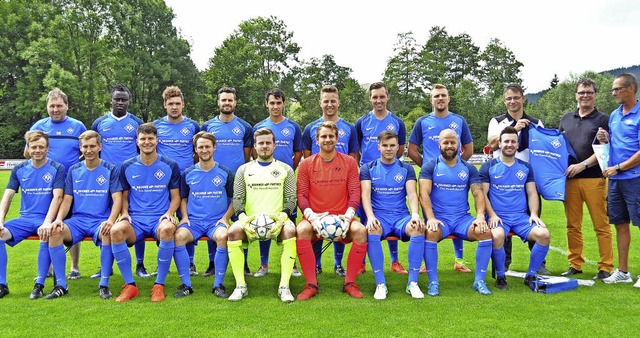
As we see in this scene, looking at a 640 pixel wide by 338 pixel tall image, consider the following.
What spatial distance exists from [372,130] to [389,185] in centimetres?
101

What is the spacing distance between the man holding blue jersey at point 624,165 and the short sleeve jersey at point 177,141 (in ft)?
15.2

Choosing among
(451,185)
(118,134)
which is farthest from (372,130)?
(118,134)

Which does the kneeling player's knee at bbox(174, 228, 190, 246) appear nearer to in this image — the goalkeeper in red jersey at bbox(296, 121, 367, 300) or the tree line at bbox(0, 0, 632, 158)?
the goalkeeper in red jersey at bbox(296, 121, 367, 300)

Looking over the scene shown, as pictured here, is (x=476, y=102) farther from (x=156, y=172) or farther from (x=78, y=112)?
(x=156, y=172)

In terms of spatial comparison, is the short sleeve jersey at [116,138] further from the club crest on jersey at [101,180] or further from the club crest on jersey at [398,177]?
the club crest on jersey at [398,177]

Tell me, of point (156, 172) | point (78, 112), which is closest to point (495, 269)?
point (156, 172)

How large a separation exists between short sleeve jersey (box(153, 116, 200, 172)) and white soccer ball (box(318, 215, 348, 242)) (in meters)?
2.10

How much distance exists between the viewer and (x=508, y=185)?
202 inches

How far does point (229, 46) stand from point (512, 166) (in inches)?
1646

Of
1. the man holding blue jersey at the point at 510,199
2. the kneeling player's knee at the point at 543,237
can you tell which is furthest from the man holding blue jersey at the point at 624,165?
the kneeling player's knee at the point at 543,237

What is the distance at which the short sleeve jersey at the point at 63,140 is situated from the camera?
5547 millimetres

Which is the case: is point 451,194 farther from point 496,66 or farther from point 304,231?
point 496,66

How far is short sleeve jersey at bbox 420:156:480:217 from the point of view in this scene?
5031 millimetres

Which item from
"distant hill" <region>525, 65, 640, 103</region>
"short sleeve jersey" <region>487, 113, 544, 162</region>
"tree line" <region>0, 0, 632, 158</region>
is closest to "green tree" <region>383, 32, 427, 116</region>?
"tree line" <region>0, 0, 632, 158</region>
